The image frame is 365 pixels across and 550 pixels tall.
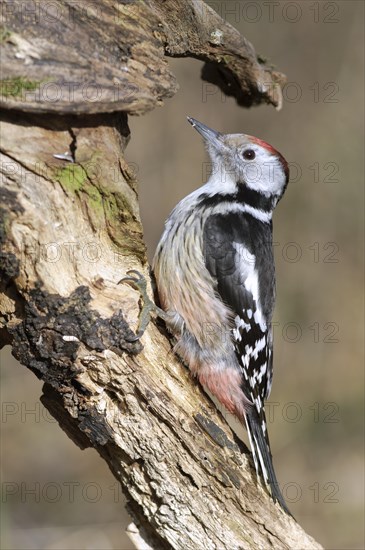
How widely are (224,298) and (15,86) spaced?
179 cm

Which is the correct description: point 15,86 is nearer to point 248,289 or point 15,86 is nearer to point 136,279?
point 136,279

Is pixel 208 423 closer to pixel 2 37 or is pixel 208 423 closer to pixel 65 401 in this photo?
pixel 65 401

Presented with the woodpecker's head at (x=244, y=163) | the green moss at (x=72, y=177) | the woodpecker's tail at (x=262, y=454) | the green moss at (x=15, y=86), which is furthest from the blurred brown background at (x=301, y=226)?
the green moss at (x=15, y=86)

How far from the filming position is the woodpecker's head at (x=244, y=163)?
4.45 metres

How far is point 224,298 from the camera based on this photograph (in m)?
3.97

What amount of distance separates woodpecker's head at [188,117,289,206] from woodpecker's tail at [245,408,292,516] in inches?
57.7

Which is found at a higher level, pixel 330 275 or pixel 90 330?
pixel 330 275

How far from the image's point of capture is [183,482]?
3.33m

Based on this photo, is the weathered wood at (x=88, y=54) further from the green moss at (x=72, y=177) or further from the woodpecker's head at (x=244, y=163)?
the woodpecker's head at (x=244, y=163)

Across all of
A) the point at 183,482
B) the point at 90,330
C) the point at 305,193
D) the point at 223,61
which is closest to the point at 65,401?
the point at 90,330

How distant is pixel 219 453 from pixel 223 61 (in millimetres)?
2189

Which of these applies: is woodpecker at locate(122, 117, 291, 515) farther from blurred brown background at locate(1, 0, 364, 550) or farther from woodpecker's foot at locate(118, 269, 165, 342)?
blurred brown background at locate(1, 0, 364, 550)

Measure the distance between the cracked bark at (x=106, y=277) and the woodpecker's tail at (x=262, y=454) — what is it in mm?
86

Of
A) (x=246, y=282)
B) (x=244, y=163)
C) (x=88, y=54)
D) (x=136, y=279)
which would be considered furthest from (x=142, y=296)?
(x=244, y=163)
